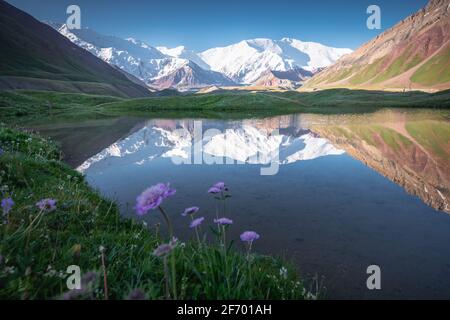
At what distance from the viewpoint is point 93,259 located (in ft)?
14.4

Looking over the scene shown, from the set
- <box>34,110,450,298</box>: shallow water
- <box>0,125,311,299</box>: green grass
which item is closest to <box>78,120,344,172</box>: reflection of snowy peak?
<box>34,110,450,298</box>: shallow water

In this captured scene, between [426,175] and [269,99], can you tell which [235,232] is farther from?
[269,99]

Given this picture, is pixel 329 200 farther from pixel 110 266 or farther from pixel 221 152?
pixel 221 152

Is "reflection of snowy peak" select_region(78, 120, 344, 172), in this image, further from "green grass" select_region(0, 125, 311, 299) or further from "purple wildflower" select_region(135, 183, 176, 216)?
"purple wildflower" select_region(135, 183, 176, 216)

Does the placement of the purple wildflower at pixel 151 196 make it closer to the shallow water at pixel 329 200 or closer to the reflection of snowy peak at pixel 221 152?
the shallow water at pixel 329 200

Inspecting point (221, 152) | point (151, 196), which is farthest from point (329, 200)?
point (221, 152)

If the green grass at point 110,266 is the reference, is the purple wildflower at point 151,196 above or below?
above

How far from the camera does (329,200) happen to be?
11266 millimetres

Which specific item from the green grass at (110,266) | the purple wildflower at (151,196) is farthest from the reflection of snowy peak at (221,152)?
the purple wildflower at (151,196)

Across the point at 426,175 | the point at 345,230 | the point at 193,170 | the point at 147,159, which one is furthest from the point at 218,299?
the point at 147,159

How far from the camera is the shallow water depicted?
21.6 feet

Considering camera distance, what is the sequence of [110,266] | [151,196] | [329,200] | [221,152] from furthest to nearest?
[221,152]
[329,200]
[110,266]
[151,196]

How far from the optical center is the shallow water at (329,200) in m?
6.58
